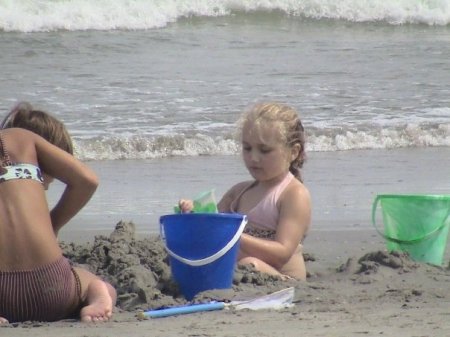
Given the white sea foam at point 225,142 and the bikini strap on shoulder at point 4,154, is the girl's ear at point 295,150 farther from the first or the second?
the white sea foam at point 225,142

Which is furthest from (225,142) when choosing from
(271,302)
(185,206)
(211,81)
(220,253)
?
(271,302)

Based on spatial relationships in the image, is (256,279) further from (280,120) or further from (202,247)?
(280,120)

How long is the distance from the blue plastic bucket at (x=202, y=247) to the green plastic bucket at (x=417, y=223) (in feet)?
3.81

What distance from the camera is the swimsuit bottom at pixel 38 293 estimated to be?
3.48 m

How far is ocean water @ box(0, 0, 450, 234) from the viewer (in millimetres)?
8141

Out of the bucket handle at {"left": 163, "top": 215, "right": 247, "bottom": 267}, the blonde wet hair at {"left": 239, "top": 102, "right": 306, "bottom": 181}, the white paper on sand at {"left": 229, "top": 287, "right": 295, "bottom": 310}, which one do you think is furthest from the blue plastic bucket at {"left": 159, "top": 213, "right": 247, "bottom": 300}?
the blonde wet hair at {"left": 239, "top": 102, "right": 306, "bottom": 181}

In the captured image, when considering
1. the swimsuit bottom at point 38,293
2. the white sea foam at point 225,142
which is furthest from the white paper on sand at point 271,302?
the white sea foam at point 225,142

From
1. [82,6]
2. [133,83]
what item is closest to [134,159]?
[133,83]

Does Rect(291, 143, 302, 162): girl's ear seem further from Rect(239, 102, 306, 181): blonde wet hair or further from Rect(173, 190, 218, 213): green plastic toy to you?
Rect(173, 190, 218, 213): green plastic toy

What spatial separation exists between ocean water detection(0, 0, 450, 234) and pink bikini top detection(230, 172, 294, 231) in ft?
4.48

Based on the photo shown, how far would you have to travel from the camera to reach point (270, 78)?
43.0 feet

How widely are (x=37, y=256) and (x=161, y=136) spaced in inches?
231

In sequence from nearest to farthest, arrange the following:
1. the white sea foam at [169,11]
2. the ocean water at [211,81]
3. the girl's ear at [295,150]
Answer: the girl's ear at [295,150] < the ocean water at [211,81] < the white sea foam at [169,11]

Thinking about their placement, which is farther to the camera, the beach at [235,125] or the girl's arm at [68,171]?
the beach at [235,125]
